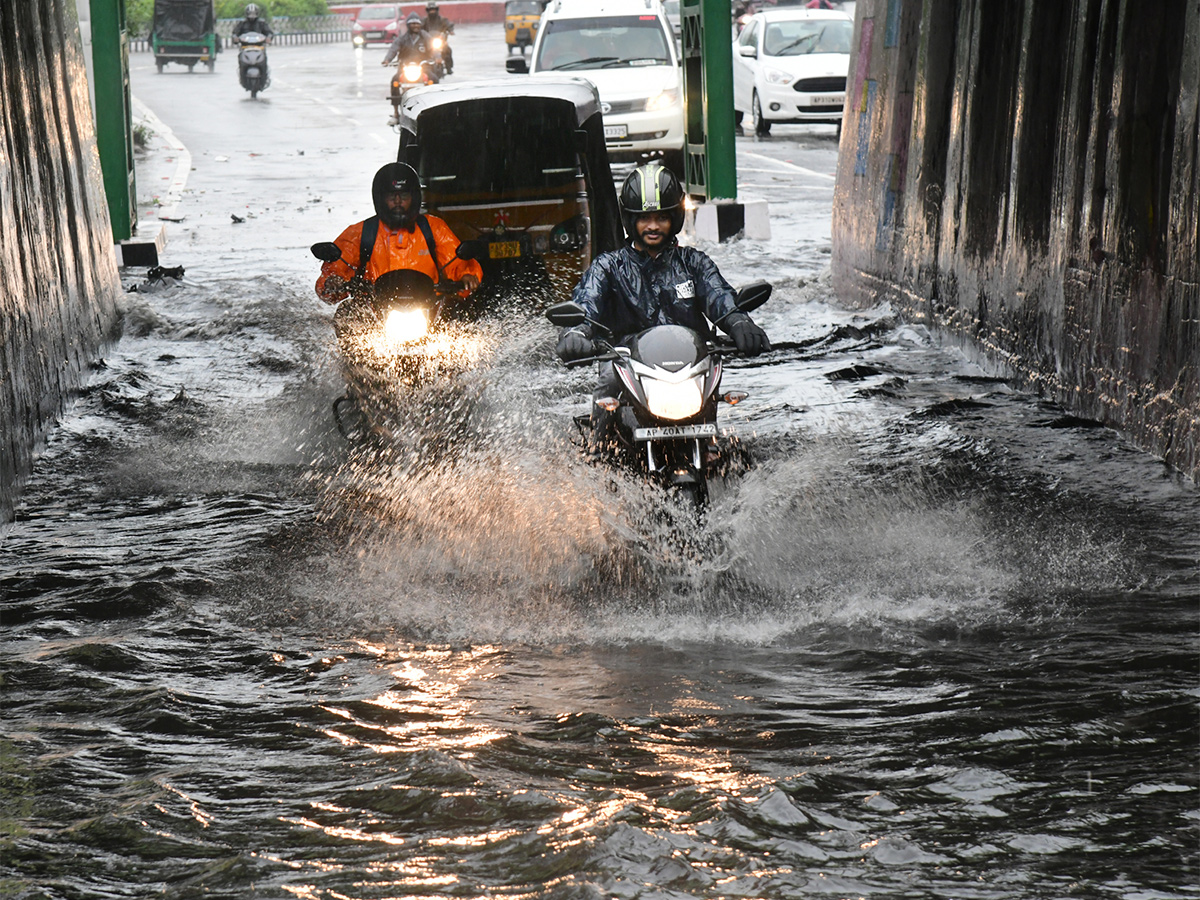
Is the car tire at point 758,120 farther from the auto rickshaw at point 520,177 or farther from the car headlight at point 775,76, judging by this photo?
the auto rickshaw at point 520,177

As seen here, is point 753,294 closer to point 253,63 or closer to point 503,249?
point 503,249

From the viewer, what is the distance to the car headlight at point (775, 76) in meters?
26.4

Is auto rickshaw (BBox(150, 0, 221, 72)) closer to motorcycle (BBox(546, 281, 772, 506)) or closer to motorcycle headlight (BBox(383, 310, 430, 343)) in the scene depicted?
motorcycle headlight (BBox(383, 310, 430, 343))

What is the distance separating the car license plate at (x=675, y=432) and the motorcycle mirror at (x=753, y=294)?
542mm

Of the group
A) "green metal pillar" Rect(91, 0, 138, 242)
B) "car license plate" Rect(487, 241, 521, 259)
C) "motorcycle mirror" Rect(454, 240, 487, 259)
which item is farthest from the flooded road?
"green metal pillar" Rect(91, 0, 138, 242)

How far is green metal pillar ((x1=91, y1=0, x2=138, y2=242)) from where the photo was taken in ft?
54.0

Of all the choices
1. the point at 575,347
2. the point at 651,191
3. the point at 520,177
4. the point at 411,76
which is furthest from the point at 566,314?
the point at 411,76

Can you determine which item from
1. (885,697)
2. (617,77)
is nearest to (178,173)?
(617,77)

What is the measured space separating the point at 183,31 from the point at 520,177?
41.6m

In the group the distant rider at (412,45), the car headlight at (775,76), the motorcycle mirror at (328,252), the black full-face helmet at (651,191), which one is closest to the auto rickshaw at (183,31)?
the distant rider at (412,45)

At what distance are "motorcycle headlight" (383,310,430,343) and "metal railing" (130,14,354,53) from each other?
5843cm

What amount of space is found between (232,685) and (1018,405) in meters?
6.06

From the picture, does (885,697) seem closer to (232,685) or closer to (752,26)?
(232,685)

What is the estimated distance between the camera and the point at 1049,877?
12.2 feet
